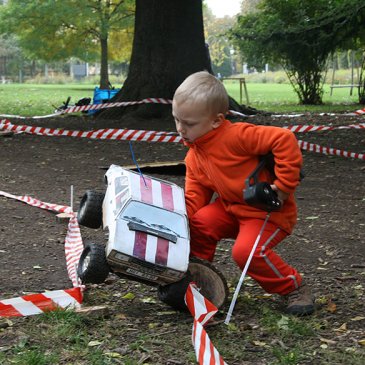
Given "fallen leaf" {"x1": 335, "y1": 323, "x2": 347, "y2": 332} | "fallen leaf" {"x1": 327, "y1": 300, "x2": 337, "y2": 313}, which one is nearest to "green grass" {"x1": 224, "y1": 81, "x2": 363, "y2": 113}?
"fallen leaf" {"x1": 327, "y1": 300, "x2": 337, "y2": 313}

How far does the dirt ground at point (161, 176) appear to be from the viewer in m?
4.65

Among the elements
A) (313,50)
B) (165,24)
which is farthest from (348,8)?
(165,24)

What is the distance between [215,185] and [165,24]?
953 cm

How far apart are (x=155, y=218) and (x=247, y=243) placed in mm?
524

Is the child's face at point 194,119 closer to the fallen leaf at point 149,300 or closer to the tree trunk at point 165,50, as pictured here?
the fallen leaf at point 149,300

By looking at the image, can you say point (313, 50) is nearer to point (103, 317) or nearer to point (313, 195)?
point (313, 195)

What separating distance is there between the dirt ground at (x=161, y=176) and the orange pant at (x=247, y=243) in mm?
293

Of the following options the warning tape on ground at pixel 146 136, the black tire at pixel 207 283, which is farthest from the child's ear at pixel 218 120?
the warning tape on ground at pixel 146 136

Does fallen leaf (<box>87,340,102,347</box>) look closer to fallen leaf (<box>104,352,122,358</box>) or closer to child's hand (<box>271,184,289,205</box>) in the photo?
fallen leaf (<box>104,352,122,358</box>)

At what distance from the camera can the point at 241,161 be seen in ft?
13.2

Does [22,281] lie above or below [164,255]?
below

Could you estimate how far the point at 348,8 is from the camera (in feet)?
52.3

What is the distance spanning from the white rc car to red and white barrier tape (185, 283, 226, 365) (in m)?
0.07

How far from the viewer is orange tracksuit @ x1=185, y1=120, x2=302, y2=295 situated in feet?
12.7
